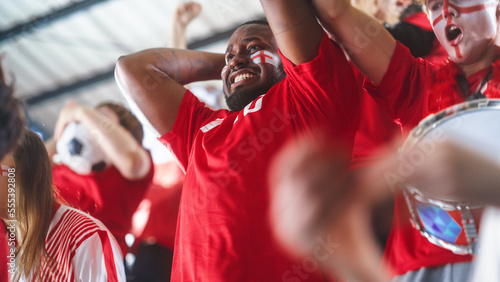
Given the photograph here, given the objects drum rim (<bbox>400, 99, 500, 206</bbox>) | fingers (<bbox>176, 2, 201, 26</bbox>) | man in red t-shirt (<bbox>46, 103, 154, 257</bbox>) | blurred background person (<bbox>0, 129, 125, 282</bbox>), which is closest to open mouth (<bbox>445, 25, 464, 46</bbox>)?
drum rim (<bbox>400, 99, 500, 206</bbox>)

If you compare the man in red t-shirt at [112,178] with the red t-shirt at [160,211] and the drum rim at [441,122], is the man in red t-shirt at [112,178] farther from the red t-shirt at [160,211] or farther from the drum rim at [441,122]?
the drum rim at [441,122]

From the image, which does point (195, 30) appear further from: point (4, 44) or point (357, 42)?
point (357, 42)

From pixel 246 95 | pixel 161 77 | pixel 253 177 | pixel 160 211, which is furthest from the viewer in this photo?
pixel 160 211

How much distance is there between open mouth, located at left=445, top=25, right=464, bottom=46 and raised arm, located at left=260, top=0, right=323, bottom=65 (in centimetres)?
20

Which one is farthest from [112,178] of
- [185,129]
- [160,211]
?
[185,129]

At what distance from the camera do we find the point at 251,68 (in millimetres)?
1136

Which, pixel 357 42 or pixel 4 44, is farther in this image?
pixel 4 44

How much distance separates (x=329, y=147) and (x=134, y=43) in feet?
5.82

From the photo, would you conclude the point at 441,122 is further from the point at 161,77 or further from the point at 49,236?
the point at 49,236

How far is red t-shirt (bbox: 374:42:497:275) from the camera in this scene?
82 centimetres

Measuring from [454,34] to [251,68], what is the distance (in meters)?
0.41

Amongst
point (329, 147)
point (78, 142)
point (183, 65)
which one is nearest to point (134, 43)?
point (78, 142)

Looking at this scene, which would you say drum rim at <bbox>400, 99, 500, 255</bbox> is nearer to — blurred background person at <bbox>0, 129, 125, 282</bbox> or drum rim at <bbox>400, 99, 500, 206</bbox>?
drum rim at <bbox>400, 99, 500, 206</bbox>

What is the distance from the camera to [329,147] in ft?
3.03
